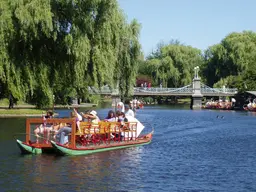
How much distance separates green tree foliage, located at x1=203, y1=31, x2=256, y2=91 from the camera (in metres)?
85.3

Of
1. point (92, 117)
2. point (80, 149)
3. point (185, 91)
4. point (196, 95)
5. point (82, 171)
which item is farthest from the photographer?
point (185, 91)

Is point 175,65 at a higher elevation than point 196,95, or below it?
higher

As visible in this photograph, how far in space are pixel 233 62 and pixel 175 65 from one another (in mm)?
11832

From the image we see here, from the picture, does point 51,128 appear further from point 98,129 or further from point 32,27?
point 32,27

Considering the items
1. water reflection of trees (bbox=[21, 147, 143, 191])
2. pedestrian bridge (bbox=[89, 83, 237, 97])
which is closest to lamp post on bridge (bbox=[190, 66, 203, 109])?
pedestrian bridge (bbox=[89, 83, 237, 97])

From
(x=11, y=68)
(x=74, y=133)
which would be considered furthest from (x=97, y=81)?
(x=74, y=133)

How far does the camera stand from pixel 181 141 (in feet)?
96.2

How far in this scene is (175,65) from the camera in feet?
317

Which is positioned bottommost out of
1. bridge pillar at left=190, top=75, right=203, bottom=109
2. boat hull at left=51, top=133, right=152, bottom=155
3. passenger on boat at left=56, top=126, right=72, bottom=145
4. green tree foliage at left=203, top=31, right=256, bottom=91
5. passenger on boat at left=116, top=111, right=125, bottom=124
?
boat hull at left=51, top=133, right=152, bottom=155

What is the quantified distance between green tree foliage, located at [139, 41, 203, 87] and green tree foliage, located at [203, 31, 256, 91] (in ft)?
9.47

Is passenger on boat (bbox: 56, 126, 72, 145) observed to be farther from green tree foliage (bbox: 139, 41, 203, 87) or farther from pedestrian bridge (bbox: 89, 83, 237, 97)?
green tree foliage (bbox: 139, 41, 203, 87)

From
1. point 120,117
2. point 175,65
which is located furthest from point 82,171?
point 175,65

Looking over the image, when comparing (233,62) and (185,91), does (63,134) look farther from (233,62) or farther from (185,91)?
(233,62)

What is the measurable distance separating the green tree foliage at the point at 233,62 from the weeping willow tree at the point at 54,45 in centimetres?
5616
